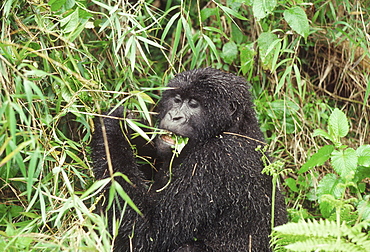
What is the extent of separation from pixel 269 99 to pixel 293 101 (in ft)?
0.74

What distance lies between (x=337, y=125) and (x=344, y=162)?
0.31 metres

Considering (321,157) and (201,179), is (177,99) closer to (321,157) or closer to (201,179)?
(201,179)

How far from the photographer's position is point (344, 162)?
3.33 m

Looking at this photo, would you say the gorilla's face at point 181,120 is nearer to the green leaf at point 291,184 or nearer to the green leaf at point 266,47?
the green leaf at point 266,47

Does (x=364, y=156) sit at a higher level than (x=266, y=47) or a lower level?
lower

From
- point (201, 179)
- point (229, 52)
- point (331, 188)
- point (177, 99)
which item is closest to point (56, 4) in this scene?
point (177, 99)

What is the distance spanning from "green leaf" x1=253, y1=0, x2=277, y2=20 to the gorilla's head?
60 centimetres

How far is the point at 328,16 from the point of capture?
4.79m

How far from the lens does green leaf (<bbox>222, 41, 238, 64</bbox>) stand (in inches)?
174

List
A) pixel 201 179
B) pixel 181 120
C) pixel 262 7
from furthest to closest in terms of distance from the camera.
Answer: pixel 262 7 → pixel 181 120 → pixel 201 179

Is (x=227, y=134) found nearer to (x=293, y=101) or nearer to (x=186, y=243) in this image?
(x=186, y=243)

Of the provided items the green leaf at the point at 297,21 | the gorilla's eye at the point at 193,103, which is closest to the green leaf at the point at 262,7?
the green leaf at the point at 297,21

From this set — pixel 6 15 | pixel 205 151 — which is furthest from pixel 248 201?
pixel 6 15

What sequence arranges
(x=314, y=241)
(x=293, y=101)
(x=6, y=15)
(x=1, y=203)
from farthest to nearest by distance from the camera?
1. (x=293, y=101)
2. (x=1, y=203)
3. (x=6, y=15)
4. (x=314, y=241)
